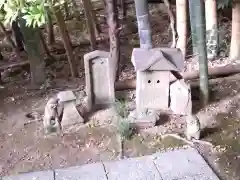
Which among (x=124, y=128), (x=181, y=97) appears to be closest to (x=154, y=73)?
(x=181, y=97)

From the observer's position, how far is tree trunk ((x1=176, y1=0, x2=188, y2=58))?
14.7 feet

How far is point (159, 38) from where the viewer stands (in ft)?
17.3

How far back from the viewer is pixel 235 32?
4508 mm

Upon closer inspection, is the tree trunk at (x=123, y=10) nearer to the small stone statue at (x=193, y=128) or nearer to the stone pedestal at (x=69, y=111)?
the stone pedestal at (x=69, y=111)

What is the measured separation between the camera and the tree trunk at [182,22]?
4.47m

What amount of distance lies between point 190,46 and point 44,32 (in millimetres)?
1791

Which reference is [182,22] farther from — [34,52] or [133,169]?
[133,169]

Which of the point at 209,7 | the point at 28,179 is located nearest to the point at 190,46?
the point at 209,7

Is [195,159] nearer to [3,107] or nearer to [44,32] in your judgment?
[3,107]

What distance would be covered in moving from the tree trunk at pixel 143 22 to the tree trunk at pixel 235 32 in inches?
38.0

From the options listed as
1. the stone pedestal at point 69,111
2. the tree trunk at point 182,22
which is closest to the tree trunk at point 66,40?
the stone pedestal at point 69,111

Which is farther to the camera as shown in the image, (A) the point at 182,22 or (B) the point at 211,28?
(B) the point at 211,28

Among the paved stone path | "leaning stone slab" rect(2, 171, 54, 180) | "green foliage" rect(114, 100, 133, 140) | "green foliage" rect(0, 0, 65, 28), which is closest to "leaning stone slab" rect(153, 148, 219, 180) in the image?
the paved stone path

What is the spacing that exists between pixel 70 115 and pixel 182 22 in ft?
4.95
